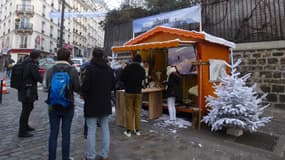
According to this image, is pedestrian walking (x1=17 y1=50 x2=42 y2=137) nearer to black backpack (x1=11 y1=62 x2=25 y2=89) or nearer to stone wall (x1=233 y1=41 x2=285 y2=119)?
black backpack (x1=11 y1=62 x2=25 y2=89)

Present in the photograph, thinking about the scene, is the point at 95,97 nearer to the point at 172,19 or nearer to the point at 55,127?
the point at 55,127

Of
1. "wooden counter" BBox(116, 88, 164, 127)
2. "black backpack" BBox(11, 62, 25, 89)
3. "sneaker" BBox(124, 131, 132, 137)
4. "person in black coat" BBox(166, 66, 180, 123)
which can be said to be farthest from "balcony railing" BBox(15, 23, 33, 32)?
"sneaker" BBox(124, 131, 132, 137)

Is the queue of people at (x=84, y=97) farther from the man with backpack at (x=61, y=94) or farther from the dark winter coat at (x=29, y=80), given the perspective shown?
the dark winter coat at (x=29, y=80)

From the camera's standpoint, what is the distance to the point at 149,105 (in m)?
5.61

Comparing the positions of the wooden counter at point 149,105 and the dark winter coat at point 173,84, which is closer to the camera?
the wooden counter at point 149,105

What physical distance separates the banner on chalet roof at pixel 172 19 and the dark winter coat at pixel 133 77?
5.15 meters

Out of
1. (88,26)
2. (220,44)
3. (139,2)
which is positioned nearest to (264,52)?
(220,44)

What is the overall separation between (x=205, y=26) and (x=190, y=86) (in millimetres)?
3098

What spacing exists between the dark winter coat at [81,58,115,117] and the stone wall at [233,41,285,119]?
5.77 meters

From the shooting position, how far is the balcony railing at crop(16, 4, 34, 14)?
102 ft

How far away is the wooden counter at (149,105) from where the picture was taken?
4.88 meters

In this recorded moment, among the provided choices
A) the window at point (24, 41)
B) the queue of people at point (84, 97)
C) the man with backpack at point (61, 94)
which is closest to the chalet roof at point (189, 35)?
the queue of people at point (84, 97)

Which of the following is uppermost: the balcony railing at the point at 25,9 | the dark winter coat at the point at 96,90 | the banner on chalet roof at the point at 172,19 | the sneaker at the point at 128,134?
the balcony railing at the point at 25,9

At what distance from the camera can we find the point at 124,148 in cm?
361
